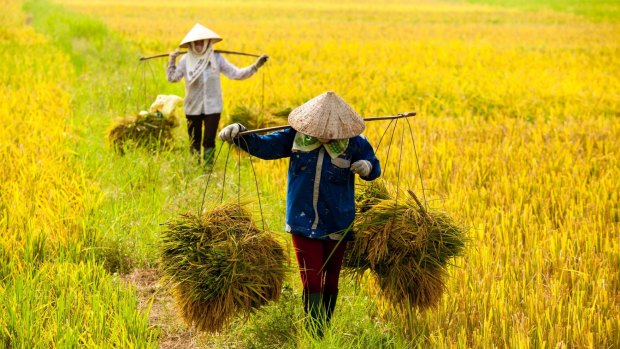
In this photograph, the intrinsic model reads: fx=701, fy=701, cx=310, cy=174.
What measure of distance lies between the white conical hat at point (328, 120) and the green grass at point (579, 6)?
27.3m

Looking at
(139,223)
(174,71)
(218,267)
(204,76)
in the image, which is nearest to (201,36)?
(204,76)

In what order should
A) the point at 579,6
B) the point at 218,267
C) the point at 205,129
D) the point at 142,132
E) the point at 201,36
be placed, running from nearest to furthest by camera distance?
the point at 218,267 < the point at 201,36 < the point at 205,129 < the point at 142,132 < the point at 579,6

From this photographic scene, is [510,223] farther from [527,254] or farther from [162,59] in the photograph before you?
[162,59]

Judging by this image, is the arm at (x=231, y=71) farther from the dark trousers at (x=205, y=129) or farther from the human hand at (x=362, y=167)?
the human hand at (x=362, y=167)

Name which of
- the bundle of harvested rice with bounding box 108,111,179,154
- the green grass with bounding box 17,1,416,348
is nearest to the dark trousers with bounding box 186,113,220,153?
the green grass with bounding box 17,1,416,348

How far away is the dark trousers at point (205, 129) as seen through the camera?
5854 millimetres

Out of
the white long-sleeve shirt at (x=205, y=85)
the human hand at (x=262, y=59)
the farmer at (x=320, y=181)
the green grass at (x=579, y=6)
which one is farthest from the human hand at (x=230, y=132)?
the green grass at (x=579, y=6)

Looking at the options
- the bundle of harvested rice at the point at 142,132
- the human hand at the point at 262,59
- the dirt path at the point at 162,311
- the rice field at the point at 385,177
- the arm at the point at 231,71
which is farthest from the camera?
the bundle of harvested rice at the point at 142,132

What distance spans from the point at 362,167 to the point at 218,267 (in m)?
0.76

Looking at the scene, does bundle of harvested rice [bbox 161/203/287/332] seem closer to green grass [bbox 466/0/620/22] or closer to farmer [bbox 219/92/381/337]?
farmer [bbox 219/92/381/337]

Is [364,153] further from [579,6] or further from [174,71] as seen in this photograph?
[579,6]

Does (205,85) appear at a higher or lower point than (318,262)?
higher

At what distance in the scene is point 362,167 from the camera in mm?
3074

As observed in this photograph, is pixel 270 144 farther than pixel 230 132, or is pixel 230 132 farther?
pixel 270 144
